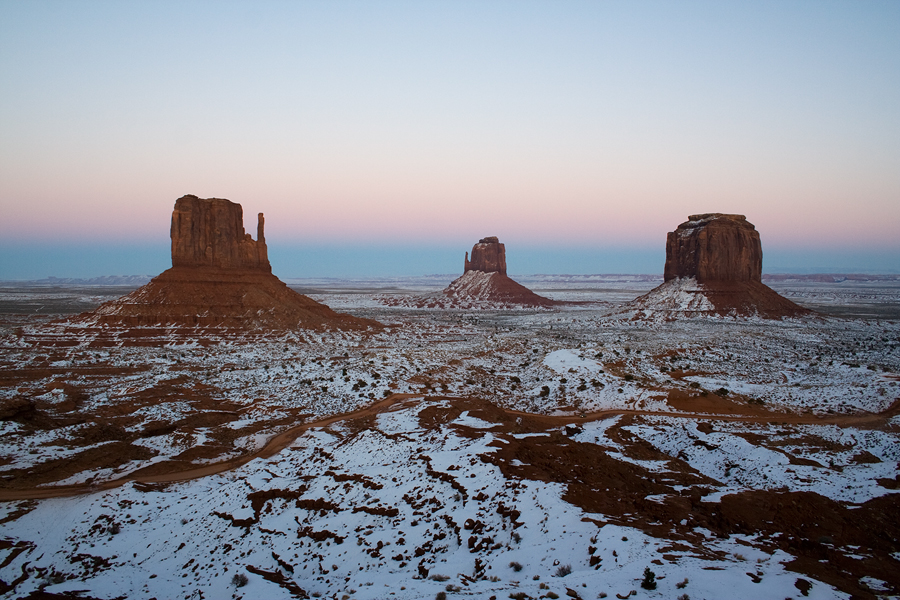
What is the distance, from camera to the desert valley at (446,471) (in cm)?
908

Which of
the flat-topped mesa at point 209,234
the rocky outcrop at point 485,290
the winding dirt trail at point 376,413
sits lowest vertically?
the winding dirt trail at point 376,413

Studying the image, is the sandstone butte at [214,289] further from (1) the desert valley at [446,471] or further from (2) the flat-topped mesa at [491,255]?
(2) the flat-topped mesa at [491,255]

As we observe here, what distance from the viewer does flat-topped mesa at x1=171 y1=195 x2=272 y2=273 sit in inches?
1686

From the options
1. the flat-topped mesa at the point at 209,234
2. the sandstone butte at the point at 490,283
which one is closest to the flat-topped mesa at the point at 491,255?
the sandstone butte at the point at 490,283

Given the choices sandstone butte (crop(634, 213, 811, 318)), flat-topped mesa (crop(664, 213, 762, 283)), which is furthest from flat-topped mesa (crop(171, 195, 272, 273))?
flat-topped mesa (crop(664, 213, 762, 283))

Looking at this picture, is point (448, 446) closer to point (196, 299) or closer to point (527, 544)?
point (527, 544)

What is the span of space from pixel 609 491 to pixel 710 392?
13.7 meters

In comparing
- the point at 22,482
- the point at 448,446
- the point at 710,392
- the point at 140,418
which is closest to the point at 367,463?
the point at 448,446

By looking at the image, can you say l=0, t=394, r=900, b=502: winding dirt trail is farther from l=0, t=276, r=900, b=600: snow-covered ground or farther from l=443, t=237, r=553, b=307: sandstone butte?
l=443, t=237, r=553, b=307: sandstone butte

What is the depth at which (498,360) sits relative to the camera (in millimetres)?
32375

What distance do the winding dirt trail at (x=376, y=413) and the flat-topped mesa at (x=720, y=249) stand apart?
41.6 meters

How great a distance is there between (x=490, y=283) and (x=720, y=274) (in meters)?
44.8

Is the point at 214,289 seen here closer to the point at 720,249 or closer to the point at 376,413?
the point at 376,413

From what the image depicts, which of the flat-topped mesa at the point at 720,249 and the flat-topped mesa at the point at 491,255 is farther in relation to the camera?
the flat-topped mesa at the point at 491,255
